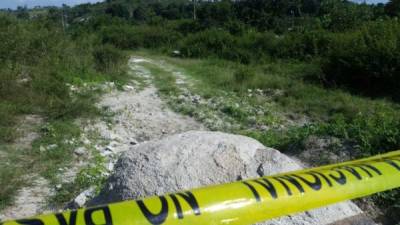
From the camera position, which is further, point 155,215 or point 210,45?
point 210,45

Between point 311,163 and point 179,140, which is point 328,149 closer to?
point 311,163

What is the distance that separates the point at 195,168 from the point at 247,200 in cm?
109

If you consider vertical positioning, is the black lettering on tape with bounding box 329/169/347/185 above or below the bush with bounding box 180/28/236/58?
above

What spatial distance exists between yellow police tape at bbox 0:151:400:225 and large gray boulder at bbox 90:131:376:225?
26.8 inches

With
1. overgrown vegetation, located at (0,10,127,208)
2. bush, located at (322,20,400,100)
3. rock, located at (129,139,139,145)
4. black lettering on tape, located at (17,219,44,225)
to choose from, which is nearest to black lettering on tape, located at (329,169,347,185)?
black lettering on tape, located at (17,219,44,225)

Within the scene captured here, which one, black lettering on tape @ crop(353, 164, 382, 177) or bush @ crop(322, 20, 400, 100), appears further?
bush @ crop(322, 20, 400, 100)

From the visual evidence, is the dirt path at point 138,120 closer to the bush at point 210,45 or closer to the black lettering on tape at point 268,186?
the black lettering on tape at point 268,186

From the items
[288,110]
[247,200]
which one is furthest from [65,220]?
[288,110]

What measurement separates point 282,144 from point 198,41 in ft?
44.5

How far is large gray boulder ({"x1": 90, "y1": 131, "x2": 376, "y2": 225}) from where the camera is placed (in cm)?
275

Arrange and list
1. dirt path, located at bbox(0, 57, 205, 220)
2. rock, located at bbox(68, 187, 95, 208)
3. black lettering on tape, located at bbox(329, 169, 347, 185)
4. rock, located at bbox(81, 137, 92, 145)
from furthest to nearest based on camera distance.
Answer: rock, located at bbox(81, 137, 92, 145), dirt path, located at bbox(0, 57, 205, 220), rock, located at bbox(68, 187, 95, 208), black lettering on tape, located at bbox(329, 169, 347, 185)

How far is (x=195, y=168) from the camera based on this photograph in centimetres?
284

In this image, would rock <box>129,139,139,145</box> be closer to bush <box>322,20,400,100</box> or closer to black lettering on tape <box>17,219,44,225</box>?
black lettering on tape <box>17,219,44,225</box>

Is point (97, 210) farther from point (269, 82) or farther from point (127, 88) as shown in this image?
point (269, 82)
